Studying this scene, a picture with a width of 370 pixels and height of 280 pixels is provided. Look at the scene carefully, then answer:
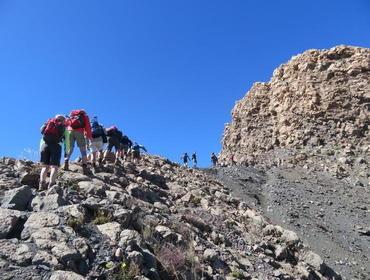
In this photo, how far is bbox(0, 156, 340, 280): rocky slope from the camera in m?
7.37

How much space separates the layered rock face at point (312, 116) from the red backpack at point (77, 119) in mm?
28268

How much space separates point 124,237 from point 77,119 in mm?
5332

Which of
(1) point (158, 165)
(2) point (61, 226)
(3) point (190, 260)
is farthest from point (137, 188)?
(1) point (158, 165)

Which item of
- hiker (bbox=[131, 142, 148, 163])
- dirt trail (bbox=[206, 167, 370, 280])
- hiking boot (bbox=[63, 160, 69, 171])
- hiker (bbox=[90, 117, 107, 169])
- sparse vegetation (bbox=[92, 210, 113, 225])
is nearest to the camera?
sparse vegetation (bbox=[92, 210, 113, 225])

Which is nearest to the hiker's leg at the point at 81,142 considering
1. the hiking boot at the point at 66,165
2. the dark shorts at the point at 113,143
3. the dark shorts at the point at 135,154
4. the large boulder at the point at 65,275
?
the hiking boot at the point at 66,165

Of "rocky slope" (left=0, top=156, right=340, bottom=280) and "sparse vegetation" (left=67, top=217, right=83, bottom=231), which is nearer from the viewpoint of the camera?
"rocky slope" (left=0, top=156, right=340, bottom=280)

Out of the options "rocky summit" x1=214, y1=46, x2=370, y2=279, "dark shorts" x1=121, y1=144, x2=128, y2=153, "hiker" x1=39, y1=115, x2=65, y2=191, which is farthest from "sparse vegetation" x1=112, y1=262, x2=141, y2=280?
"dark shorts" x1=121, y1=144, x2=128, y2=153

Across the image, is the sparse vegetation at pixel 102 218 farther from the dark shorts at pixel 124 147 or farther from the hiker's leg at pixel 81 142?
the dark shorts at pixel 124 147

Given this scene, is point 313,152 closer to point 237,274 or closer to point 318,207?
point 318,207

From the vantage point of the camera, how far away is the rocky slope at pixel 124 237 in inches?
290


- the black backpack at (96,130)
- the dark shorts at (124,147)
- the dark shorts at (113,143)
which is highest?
the dark shorts at (124,147)

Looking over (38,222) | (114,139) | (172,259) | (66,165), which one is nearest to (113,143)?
(114,139)

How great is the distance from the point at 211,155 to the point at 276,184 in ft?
48.1

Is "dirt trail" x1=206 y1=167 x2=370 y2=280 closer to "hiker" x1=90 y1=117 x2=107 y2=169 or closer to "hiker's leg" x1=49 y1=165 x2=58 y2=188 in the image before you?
"hiker" x1=90 y1=117 x2=107 y2=169
